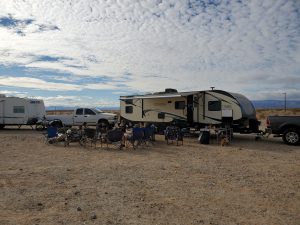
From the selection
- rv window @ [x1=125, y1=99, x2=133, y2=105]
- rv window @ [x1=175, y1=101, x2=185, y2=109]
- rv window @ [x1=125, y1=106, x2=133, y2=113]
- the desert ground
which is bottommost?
the desert ground

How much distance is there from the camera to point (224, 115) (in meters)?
17.8

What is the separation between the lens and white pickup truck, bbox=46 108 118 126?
2402cm

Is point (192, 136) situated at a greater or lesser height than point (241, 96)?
lesser

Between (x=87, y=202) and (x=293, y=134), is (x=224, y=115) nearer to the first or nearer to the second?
(x=293, y=134)

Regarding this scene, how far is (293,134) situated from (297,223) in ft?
35.5

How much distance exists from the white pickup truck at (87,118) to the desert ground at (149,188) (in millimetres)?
11053

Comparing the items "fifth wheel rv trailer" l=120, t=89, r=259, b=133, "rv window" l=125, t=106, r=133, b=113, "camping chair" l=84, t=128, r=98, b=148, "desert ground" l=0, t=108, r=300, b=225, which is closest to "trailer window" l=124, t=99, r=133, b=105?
"fifth wheel rv trailer" l=120, t=89, r=259, b=133

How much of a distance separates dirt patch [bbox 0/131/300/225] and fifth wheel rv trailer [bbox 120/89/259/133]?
468 cm

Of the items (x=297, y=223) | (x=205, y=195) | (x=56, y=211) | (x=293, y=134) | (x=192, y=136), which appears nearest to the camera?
(x=297, y=223)

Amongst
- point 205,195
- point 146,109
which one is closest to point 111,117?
point 146,109

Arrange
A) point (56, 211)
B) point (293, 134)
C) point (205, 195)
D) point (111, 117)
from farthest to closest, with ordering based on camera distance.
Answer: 1. point (111, 117)
2. point (293, 134)
3. point (205, 195)
4. point (56, 211)

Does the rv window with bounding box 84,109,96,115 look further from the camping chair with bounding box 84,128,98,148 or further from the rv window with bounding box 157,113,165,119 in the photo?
the camping chair with bounding box 84,128,98,148

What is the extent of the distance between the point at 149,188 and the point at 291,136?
32.6 feet

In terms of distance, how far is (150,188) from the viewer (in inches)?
297
